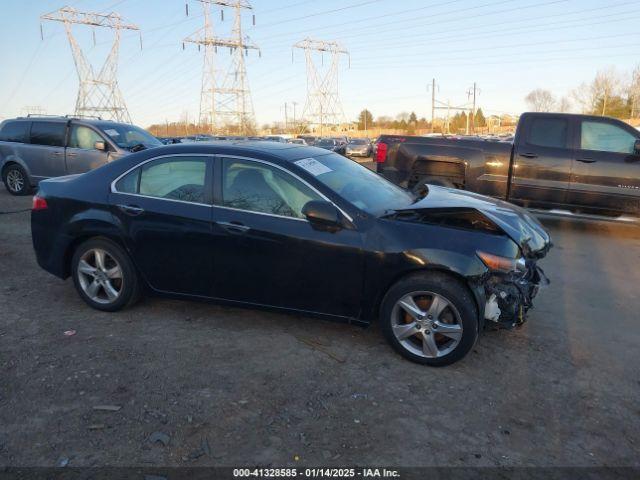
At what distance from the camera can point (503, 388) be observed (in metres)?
3.44

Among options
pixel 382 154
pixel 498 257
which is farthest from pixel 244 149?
pixel 382 154

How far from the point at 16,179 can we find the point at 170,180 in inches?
360

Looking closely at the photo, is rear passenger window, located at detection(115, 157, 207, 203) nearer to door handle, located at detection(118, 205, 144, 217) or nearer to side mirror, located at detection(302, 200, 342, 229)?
door handle, located at detection(118, 205, 144, 217)

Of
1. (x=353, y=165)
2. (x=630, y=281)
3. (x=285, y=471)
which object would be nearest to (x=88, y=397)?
(x=285, y=471)

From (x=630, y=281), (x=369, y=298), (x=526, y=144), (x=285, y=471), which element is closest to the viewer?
(x=285, y=471)

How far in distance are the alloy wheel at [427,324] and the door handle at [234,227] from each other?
1328mm

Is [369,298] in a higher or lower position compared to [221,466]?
higher

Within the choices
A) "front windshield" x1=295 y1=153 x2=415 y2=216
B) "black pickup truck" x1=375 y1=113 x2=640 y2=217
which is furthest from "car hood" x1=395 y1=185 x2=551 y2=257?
"black pickup truck" x1=375 y1=113 x2=640 y2=217

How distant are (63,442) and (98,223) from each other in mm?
2183

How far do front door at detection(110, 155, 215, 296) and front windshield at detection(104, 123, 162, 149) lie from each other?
22.4 feet

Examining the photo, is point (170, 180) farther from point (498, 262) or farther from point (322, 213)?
point (498, 262)

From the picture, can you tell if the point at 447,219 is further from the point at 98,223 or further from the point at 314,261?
the point at 98,223

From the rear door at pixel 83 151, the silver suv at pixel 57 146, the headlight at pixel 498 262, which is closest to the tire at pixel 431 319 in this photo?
the headlight at pixel 498 262

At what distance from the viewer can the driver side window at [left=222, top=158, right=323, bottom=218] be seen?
403cm
